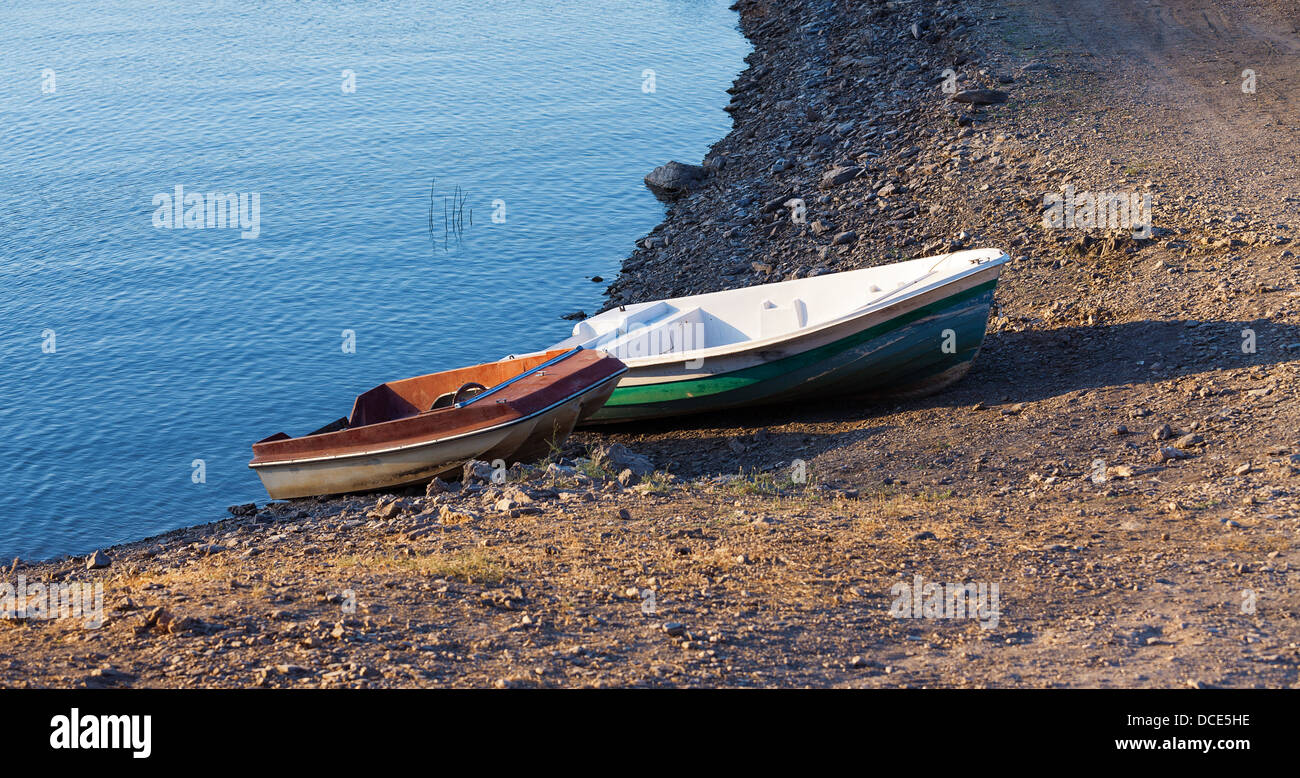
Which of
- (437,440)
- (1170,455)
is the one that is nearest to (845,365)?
(1170,455)

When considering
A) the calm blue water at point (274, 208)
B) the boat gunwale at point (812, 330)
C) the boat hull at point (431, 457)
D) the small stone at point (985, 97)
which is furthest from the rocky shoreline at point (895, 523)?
the calm blue water at point (274, 208)

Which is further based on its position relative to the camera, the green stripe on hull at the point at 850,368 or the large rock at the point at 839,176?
the large rock at the point at 839,176

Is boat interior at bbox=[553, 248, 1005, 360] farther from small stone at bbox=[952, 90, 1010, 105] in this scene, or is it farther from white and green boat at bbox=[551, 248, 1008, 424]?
small stone at bbox=[952, 90, 1010, 105]

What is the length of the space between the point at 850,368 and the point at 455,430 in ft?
18.0

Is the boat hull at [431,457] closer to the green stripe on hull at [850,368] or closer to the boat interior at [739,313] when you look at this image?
the green stripe on hull at [850,368]

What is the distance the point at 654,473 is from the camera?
13727mm

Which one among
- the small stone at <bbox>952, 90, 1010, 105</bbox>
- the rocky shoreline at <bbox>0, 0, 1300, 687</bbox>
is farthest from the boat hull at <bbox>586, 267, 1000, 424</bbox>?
the small stone at <bbox>952, 90, 1010, 105</bbox>

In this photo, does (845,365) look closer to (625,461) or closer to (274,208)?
(625,461)

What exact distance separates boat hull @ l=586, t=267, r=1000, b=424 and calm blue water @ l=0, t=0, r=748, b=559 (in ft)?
20.4

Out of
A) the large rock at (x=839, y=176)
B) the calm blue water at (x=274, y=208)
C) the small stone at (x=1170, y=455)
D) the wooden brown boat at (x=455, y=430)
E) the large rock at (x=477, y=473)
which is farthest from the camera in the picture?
the large rock at (x=839, y=176)

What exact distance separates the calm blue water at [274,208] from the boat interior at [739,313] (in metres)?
4.90

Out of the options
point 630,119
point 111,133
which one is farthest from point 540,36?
point 111,133

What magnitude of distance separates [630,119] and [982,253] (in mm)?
21623

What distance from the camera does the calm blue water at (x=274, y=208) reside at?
63.4ft
